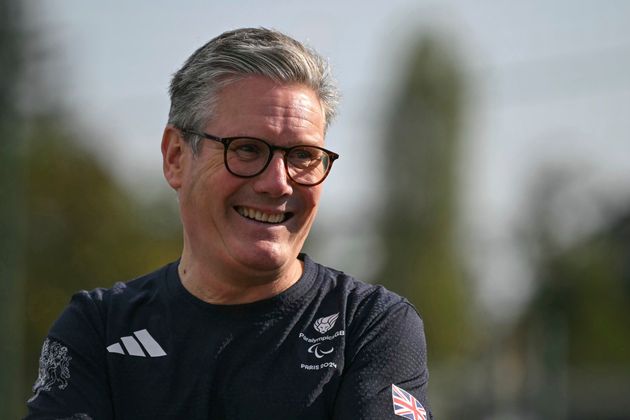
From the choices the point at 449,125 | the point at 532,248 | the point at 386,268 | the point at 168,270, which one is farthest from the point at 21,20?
the point at 449,125

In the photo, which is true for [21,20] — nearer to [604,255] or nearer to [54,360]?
[54,360]

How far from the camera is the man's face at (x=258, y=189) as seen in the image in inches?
145


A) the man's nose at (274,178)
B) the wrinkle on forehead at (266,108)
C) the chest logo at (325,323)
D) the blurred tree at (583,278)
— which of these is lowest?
the blurred tree at (583,278)

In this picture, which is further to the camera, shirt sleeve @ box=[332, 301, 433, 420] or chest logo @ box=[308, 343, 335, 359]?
chest logo @ box=[308, 343, 335, 359]

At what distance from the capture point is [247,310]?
376 cm

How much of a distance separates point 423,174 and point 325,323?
2161 inches

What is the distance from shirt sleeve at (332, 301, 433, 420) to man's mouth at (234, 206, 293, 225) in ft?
1.44

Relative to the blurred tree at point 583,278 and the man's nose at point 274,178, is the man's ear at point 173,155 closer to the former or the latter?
the man's nose at point 274,178

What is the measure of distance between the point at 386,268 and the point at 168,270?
168ft

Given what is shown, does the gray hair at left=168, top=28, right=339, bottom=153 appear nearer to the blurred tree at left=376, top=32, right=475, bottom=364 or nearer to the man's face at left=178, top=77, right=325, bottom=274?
the man's face at left=178, top=77, right=325, bottom=274

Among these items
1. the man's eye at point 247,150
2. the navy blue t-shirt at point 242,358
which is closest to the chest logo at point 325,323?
the navy blue t-shirt at point 242,358

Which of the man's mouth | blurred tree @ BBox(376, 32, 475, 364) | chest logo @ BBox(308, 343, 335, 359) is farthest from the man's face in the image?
→ blurred tree @ BBox(376, 32, 475, 364)

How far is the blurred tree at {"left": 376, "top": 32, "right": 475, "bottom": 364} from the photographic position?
54.7 m

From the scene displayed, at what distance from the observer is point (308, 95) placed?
382 centimetres
